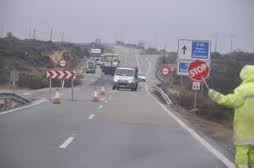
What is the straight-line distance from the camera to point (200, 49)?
37.2 m

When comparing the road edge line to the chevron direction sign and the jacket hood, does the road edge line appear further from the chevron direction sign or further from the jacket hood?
the chevron direction sign

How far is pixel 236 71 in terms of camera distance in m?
66.1

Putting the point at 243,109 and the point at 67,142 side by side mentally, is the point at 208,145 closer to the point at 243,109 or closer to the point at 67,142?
the point at 67,142

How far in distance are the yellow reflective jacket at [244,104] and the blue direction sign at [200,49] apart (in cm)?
2836

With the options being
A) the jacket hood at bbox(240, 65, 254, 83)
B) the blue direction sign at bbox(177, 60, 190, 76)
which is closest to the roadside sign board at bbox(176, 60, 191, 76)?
→ the blue direction sign at bbox(177, 60, 190, 76)

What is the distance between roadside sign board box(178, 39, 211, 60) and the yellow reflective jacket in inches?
1110

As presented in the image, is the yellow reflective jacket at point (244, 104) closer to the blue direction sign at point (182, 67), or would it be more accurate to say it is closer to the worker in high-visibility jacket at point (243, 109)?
the worker in high-visibility jacket at point (243, 109)

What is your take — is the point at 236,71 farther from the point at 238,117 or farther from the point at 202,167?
the point at 238,117

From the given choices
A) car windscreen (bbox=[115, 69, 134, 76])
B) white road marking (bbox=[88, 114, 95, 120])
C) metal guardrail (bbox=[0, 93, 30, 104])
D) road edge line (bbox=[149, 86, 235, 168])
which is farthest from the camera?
car windscreen (bbox=[115, 69, 134, 76])

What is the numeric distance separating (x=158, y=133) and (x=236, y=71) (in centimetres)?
4686

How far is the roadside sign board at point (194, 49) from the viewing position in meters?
36.8

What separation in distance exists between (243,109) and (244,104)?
0.06 metres

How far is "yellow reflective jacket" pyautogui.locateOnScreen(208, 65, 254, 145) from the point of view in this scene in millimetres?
8281

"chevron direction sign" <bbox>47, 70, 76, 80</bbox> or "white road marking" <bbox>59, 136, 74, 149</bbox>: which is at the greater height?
"chevron direction sign" <bbox>47, 70, 76, 80</bbox>
